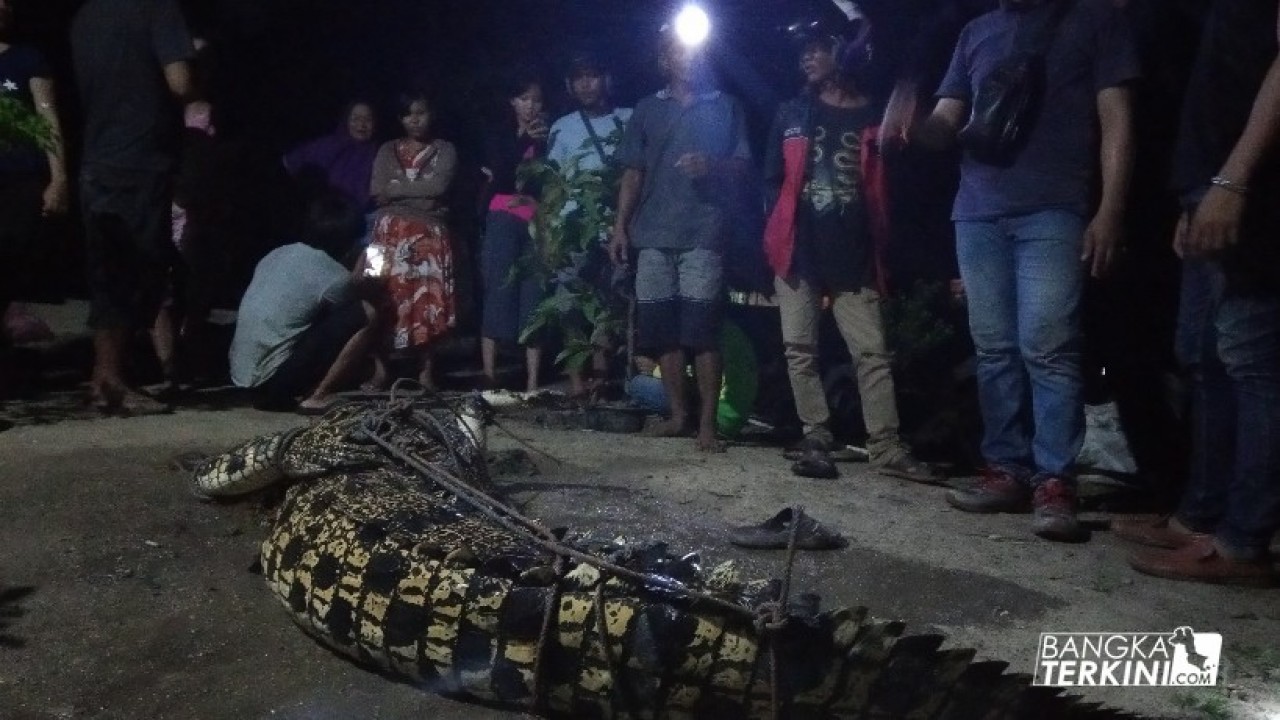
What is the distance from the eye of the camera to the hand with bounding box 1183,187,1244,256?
10.6 feet

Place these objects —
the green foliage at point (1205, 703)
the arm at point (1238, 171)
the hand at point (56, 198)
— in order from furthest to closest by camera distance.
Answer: the hand at point (56, 198)
the arm at point (1238, 171)
the green foliage at point (1205, 703)

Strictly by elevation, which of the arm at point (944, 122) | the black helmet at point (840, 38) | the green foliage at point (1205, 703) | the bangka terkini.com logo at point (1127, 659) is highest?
the black helmet at point (840, 38)

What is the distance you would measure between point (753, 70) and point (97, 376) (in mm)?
4757

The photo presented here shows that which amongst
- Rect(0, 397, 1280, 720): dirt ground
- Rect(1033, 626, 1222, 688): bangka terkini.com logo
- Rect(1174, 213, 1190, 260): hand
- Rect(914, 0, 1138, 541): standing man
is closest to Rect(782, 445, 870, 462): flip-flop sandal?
Rect(0, 397, 1280, 720): dirt ground

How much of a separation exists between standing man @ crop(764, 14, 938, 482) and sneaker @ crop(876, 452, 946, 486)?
126 mm

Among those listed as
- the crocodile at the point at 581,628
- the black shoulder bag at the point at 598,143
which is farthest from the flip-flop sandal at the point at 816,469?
the black shoulder bag at the point at 598,143

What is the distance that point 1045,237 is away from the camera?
4098 mm

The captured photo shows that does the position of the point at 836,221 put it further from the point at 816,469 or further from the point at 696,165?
the point at 816,469

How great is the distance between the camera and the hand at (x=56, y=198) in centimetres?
552

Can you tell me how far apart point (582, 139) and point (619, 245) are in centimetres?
107

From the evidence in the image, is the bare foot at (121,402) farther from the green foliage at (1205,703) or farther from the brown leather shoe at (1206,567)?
the green foliage at (1205,703)

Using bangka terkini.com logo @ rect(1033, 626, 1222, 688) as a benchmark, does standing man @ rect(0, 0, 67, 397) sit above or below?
above

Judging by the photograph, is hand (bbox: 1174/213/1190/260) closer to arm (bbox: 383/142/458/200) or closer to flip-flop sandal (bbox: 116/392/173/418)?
arm (bbox: 383/142/458/200)

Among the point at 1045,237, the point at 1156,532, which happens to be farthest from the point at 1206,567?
the point at 1045,237
